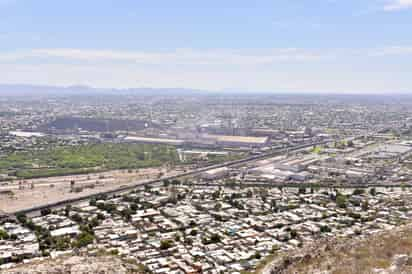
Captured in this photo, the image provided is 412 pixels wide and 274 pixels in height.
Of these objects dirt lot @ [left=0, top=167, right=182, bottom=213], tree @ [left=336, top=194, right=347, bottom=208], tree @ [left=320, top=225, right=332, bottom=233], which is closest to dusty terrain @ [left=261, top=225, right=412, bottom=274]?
tree @ [left=320, top=225, right=332, bottom=233]

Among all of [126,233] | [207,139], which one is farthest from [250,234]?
[207,139]

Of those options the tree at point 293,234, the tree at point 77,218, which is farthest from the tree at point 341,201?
the tree at point 77,218

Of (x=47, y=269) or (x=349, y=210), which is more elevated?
(x=47, y=269)

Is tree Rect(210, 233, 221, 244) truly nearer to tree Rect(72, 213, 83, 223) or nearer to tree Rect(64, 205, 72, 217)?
tree Rect(72, 213, 83, 223)

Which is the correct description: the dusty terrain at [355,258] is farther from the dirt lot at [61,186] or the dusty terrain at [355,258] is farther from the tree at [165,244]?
the dirt lot at [61,186]

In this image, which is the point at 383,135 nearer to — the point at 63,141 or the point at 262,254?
the point at 63,141

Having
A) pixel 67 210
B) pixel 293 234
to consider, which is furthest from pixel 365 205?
pixel 67 210
